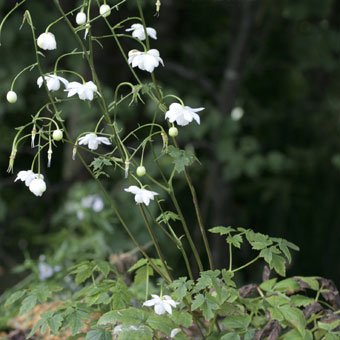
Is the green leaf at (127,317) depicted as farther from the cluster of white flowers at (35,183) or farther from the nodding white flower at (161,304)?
the cluster of white flowers at (35,183)

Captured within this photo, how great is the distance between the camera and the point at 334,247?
385cm

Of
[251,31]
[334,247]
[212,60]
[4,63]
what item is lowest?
[334,247]

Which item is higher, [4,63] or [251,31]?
[4,63]

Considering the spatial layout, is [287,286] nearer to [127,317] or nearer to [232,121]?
[127,317]

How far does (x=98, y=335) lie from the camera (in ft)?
4.38

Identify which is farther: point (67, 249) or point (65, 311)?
point (67, 249)

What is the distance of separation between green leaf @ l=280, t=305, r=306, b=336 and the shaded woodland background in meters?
1.74

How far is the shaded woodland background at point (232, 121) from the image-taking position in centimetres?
348

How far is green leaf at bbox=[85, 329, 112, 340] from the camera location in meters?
1.33

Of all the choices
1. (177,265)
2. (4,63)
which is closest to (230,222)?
(177,265)

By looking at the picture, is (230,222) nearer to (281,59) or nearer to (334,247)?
(334,247)

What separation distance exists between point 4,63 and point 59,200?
0.86 meters

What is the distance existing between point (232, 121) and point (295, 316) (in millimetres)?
2169

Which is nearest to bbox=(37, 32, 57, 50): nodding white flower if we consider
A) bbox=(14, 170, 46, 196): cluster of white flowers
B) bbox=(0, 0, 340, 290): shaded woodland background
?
bbox=(14, 170, 46, 196): cluster of white flowers
